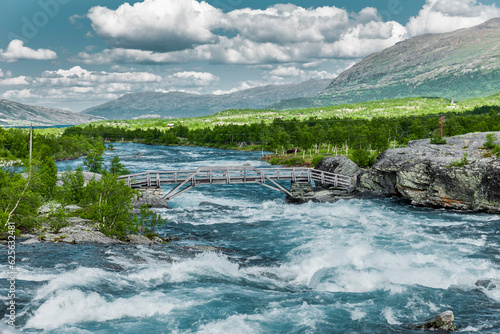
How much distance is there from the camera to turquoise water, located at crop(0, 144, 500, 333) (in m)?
17.3

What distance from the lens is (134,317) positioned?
17.5 metres

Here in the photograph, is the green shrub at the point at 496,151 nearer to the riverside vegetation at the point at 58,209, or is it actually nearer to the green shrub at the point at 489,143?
the green shrub at the point at 489,143

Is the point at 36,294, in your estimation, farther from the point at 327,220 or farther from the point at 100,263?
the point at 327,220

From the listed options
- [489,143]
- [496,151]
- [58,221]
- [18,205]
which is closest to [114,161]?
[58,221]

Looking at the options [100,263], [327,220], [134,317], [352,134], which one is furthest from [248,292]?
[352,134]

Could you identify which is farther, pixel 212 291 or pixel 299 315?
pixel 212 291

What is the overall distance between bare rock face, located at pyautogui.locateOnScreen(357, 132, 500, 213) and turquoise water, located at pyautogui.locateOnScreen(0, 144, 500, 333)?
6244mm

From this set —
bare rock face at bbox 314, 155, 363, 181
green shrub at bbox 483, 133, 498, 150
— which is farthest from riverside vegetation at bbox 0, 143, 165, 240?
green shrub at bbox 483, 133, 498, 150

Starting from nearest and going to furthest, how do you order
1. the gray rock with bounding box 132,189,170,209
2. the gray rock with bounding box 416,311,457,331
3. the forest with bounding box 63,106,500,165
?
1. the gray rock with bounding box 416,311,457,331
2. the gray rock with bounding box 132,189,170,209
3. the forest with bounding box 63,106,500,165

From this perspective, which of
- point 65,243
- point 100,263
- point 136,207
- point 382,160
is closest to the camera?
point 100,263

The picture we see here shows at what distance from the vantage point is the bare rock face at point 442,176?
4319cm

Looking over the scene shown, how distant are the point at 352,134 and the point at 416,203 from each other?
82.4m

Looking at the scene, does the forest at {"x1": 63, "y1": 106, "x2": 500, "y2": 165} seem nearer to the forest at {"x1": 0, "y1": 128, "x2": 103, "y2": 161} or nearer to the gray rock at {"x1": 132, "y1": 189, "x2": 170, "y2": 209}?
the gray rock at {"x1": 132, "y1": 189, "x2": 170, "y2": 209}

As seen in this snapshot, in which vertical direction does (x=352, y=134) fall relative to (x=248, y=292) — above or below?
above
